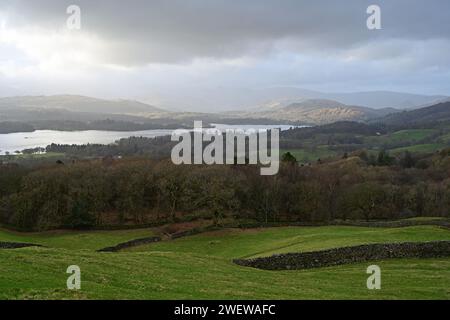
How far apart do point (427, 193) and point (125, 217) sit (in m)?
60.6

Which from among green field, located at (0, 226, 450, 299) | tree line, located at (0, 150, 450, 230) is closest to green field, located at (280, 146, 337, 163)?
tree line, located at (0, 150, 450, 230)

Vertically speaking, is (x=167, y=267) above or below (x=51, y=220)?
above

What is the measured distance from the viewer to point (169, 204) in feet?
254

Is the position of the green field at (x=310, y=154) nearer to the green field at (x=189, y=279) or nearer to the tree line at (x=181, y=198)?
the tree line at (x=181, y=198)

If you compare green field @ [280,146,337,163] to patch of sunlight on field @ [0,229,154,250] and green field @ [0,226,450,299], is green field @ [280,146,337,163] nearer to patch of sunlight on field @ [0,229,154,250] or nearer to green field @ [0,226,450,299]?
patch of sunlight on field @ [0,229,154,250]

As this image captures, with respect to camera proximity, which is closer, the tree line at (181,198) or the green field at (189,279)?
the green field at (189,279)

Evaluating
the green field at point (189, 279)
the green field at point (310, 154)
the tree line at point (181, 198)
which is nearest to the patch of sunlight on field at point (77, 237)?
the tree line at point (181, 198)

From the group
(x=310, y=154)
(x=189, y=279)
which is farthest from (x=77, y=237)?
(x=310, y=154)

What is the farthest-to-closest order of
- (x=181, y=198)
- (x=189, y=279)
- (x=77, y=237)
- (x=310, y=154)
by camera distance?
(x=310, y=154) → (x=181, y=198) → (x=77, y=237) → (x=189, y=279)

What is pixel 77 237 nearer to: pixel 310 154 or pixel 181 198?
pixel 181 198

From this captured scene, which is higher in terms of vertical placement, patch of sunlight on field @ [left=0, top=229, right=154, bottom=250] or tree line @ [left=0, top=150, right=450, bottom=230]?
tree line @ [left=0, top=150, right=450, bottom=230]

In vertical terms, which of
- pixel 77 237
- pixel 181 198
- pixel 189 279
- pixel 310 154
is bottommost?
pixel 77 237
